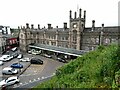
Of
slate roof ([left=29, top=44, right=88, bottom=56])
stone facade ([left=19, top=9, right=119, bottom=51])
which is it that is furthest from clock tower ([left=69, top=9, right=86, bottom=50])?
slate roof ([left=29, top=44, right=88, bottom=56])

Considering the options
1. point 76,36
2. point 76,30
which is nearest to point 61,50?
point 76,36

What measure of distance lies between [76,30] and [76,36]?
1556 millimetres

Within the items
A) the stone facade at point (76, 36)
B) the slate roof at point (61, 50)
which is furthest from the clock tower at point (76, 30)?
the slate roof at point (61, 50)

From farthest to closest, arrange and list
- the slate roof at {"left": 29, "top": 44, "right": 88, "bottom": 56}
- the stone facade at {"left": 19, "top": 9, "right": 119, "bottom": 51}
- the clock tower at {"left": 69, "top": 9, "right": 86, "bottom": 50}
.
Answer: the clock tower at {"left": 69, "top": 9, "right": 86, "bottom": 50}
the slate roof at {"left": 29, "top": 44, "right": 88, "bottom": 56}
the stone facade at {"left": 19, "top": 9, "right": 119, "bottom": 51}

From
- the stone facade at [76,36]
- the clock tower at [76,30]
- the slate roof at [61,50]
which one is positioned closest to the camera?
the stone facade at [76,36]

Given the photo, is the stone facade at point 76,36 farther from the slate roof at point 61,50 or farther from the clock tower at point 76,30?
the slate roof at point 61,50

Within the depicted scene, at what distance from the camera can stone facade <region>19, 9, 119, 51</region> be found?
42875 millimetres

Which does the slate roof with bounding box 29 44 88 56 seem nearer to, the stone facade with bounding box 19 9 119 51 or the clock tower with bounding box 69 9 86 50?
the stone facade with bounding box 19 9 119 51

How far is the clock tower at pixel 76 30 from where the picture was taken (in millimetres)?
48219

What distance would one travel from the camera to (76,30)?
49.0 meters

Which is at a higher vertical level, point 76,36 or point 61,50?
Answer: point 76,36

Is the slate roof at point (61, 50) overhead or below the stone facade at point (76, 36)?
below

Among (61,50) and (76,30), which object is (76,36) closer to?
(76,30)

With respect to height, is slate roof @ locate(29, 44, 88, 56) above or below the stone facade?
below
